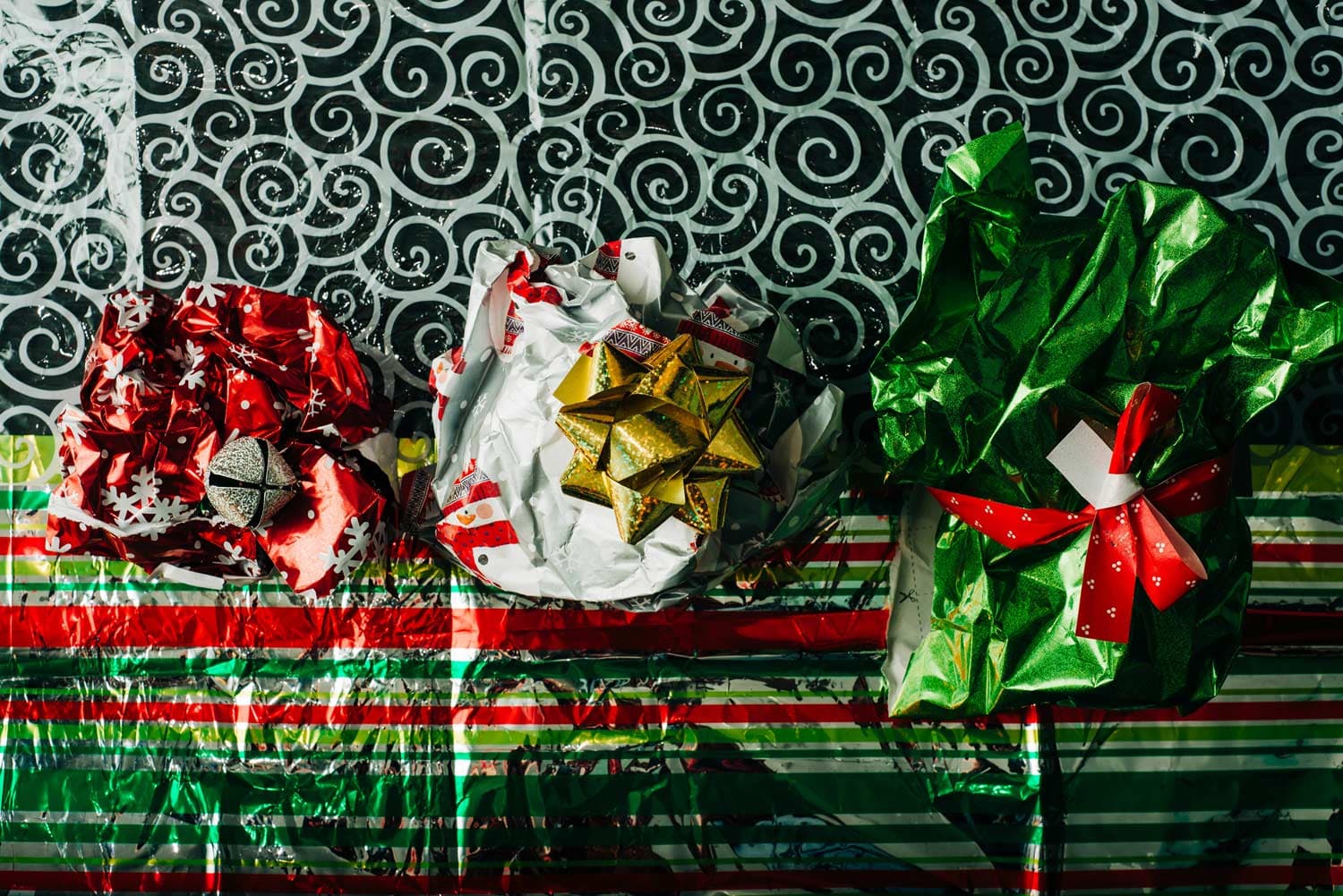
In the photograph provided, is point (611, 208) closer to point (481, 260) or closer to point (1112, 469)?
point (481, 260)

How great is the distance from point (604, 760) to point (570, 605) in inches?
5.7

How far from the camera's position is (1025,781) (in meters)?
0.89

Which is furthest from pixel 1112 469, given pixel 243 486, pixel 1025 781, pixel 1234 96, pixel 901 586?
pixel 243 486

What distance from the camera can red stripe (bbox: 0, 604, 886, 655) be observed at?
0.89 meters

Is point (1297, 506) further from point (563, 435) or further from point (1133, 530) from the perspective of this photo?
point (563, 435)

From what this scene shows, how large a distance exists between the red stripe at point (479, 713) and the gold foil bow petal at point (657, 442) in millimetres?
240

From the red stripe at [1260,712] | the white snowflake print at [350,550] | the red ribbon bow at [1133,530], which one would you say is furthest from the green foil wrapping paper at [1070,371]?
the white snowflake print at [350,550]

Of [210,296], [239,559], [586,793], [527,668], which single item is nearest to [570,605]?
[527,668]

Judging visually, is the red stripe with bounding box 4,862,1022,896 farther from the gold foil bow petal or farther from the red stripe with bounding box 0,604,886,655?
the gold foil bow petal

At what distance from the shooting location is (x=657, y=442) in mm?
702

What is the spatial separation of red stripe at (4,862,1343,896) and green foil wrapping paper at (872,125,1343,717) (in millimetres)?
220

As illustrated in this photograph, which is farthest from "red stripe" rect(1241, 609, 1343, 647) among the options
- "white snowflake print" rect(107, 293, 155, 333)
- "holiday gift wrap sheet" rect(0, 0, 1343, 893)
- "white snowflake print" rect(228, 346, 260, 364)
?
"white snowflake print" rect(107, 293, 155, 333)

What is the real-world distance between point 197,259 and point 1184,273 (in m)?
0.85

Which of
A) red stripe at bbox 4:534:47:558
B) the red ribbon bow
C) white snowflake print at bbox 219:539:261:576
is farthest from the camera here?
red stripe at bbox 4:534:47:558
